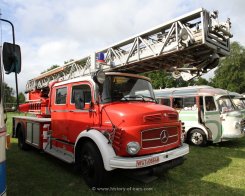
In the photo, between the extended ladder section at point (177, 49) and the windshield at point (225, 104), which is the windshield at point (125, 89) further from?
the windshield at point (225, 104)

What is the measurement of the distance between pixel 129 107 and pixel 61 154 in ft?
7.60

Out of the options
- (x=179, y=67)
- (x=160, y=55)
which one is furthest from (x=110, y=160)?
(x=179, y=67)

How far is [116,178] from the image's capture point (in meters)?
5.36

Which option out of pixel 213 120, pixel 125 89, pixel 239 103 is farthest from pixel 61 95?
pixel 239 103

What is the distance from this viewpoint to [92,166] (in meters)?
4.71

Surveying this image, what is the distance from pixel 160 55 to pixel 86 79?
5.74ft

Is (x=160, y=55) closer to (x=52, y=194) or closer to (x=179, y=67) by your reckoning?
(x=179, y=67)

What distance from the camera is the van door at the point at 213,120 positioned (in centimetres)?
916

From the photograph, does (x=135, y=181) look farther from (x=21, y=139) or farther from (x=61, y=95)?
(x=21, y=139)

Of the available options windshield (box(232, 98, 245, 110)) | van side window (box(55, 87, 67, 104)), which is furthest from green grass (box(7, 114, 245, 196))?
windshield (box(232, 98, 245, 110))

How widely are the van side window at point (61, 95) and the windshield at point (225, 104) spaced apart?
615cm

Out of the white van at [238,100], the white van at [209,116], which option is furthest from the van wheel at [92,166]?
the white van at [238,100]

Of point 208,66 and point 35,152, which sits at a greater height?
point 208,66

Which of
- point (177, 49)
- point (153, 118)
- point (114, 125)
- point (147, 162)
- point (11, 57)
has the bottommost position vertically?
point (147, 162)
